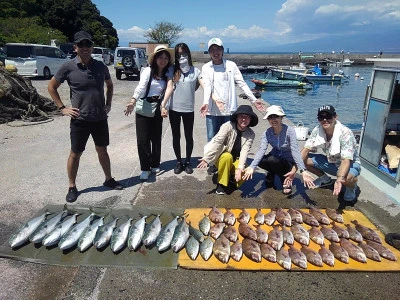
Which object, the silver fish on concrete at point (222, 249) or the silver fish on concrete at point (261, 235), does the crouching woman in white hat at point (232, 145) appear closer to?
the silver fish on concrete at point (261, 235)

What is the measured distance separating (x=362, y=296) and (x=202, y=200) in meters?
2.33

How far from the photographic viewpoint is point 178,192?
4.65 meters

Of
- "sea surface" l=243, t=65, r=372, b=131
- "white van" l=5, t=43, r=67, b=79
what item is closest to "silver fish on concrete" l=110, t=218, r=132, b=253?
"sea surface" l=243, t=65, r=372, b=131

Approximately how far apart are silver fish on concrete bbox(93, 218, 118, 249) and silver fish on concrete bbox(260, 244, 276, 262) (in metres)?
1.69

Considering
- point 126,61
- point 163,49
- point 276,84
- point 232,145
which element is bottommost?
point 276,84

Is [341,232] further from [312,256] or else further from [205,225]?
[205,225]

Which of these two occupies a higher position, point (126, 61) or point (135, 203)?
point (126, 61)

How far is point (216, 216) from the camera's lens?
12.5ft

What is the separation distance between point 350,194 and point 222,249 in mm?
2268

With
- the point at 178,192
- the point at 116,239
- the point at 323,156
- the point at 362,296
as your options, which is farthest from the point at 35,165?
the point at 362,296

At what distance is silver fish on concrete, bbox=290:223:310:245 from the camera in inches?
132

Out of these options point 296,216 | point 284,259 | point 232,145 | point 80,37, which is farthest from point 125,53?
point 284,259

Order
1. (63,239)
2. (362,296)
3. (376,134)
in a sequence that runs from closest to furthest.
Result: (362,296) → (63,239) → (376,134)

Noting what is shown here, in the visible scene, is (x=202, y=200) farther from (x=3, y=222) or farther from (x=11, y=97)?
(x=11, y=97)
